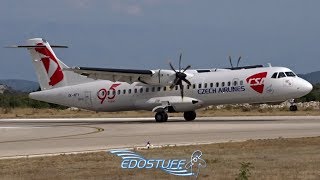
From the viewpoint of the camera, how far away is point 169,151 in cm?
1873

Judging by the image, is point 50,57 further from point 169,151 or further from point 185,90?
Result: point 169,151

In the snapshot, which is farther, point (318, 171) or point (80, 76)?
point (80, 76)

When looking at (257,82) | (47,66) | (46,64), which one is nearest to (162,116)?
(257,82)

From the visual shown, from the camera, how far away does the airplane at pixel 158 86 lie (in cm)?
3772

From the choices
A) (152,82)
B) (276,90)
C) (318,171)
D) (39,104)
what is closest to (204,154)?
(318,171)

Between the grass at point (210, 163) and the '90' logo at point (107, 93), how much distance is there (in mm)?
22806

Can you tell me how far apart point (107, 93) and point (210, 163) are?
27.9 m

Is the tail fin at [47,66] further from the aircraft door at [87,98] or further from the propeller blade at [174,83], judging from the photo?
the propeller blade at [174,83]

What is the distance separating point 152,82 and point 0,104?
47.9 m

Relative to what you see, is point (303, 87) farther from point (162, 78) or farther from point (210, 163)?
point (210, 163)

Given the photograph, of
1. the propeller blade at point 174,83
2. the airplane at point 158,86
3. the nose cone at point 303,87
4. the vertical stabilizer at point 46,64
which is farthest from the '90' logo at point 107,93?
the nose cone at point 303,87

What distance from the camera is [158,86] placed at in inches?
1614

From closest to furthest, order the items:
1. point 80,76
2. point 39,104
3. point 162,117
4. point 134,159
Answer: point 134,159 < point 162,117 < point 80,76 < point 39,104

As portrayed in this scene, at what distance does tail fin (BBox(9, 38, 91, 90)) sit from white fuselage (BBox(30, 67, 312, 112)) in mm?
566
